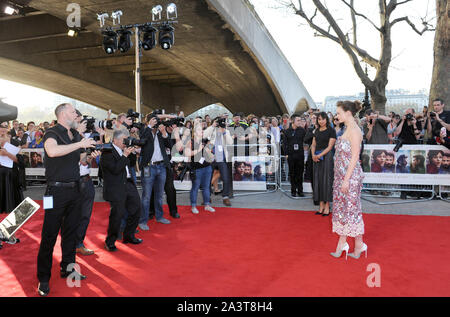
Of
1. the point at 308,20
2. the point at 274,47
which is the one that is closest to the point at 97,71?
the point at 274,47

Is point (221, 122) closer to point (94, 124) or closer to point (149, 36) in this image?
point (94, 124)

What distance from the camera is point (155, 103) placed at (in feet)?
87.2

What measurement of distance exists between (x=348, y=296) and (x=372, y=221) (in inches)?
121

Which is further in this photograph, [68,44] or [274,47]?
[274,47]

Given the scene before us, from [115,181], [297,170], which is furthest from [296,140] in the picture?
[115,181]

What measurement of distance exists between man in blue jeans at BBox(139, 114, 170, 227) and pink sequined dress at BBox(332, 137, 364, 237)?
9.51 ft

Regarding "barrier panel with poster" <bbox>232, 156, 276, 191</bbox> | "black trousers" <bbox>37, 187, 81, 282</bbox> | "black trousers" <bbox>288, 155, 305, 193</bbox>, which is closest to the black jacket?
"black trousers" <bbox>288, 155, 305, 193</bbox>

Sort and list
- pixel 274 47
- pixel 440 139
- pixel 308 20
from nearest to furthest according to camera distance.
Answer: pixel 440 139 < pixel 308 20 < pixel 274 47

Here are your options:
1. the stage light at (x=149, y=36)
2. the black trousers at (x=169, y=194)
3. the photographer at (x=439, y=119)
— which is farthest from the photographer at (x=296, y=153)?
the stage light at (x=149, y=36)

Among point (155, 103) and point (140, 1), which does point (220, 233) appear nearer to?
point (140, 1)

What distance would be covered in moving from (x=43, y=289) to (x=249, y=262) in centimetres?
217

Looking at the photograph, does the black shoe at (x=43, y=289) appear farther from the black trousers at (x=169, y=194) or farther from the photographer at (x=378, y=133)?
the photographer at (x=378, y=133)

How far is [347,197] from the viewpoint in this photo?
159 inches

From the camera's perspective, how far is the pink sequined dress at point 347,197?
4.01 meters
